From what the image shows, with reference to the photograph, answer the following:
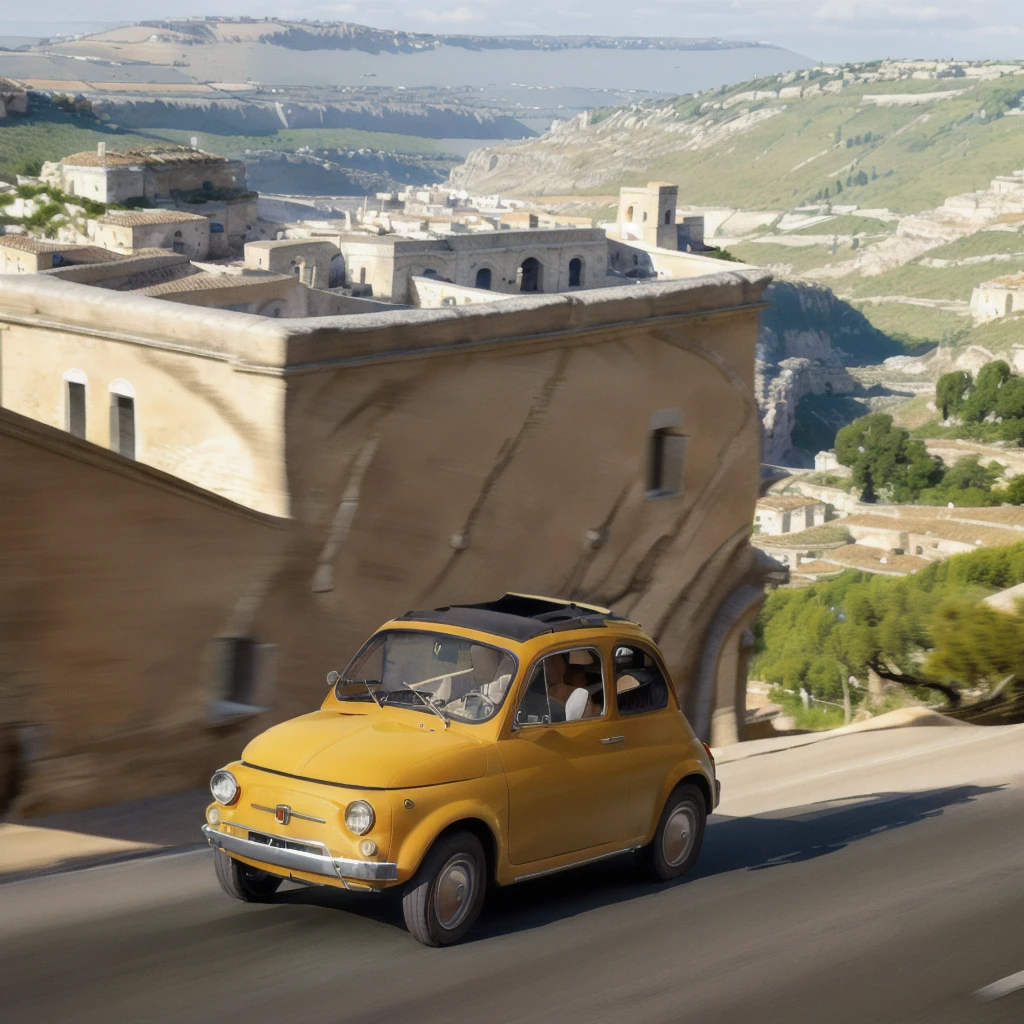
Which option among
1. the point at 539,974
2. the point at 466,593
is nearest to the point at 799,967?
the point at 539,974

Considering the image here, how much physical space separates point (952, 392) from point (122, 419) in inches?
5000

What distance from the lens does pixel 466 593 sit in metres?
13.9

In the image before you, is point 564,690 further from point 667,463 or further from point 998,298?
point 998,298

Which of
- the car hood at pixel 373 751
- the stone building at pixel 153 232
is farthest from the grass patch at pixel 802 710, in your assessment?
the stone building at pixel 153 232

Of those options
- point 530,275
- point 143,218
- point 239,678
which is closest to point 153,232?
point 143,218

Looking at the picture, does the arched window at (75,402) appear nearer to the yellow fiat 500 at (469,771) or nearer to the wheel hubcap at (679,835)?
the yellow fiat 500 at (469,771)

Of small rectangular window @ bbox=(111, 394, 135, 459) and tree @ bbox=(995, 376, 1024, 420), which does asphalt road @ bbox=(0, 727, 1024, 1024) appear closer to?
small rectangular window @ bbox=(111, 394, 135, 459)

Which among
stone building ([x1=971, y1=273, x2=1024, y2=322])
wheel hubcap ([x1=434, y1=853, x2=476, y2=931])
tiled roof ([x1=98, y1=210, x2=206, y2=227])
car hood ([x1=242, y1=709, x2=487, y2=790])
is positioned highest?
car hood ([x1=242, y1=709, x2=487, y2=790])

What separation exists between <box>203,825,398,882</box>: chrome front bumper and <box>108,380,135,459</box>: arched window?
6413mm

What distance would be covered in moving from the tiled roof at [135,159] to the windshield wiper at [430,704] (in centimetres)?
10470

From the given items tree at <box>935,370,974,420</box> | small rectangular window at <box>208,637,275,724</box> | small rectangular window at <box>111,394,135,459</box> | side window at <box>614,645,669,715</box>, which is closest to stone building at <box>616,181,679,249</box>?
tree at <box>935,370,974,420</box>

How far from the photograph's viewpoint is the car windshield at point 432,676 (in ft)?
26.2

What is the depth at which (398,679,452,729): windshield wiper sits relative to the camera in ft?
25.7

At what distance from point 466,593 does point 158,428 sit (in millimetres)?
3103
